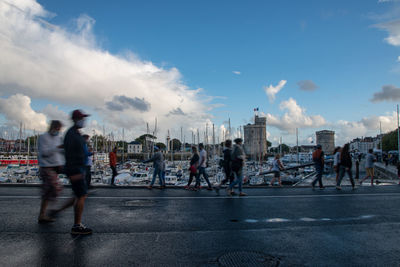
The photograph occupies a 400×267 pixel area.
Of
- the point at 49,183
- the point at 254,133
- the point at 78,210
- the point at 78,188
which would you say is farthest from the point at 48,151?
the point at 254,133

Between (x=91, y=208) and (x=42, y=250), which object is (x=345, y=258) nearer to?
(x=42, y=250)

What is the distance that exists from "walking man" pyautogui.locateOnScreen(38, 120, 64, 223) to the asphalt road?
0.46 m

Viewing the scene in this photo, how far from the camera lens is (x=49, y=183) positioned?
5926 millimetres

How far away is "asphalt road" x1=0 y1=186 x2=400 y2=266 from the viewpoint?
3990 mm

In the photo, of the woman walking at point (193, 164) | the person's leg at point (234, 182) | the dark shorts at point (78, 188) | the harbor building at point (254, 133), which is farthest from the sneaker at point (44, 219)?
the harbor building at point (254, 133)

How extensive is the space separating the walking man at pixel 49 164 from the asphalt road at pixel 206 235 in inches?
18.2

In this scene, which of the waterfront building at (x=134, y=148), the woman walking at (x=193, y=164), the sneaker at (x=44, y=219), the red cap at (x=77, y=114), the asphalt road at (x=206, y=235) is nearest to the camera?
the asphalt road at (x=206, y=235)

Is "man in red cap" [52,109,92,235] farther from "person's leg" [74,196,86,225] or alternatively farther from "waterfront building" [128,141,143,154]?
"waterfront building" [128,141,143,154]

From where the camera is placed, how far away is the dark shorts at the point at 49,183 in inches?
231

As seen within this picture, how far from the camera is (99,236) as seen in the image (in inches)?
197

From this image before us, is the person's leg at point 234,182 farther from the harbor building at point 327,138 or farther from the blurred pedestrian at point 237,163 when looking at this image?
the harbor building at point 327,138

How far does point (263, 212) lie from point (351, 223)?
6.33 ft

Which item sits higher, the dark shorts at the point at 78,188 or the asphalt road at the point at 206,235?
the dark shorts at the point at 78,188

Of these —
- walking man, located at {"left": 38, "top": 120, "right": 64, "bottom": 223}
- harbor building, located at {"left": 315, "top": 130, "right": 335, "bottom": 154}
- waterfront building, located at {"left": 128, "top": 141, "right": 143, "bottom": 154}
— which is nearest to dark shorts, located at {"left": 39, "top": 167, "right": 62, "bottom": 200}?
walking man, located at {"left": 38, "top": 120, "right": 64, "bottom": 223}
